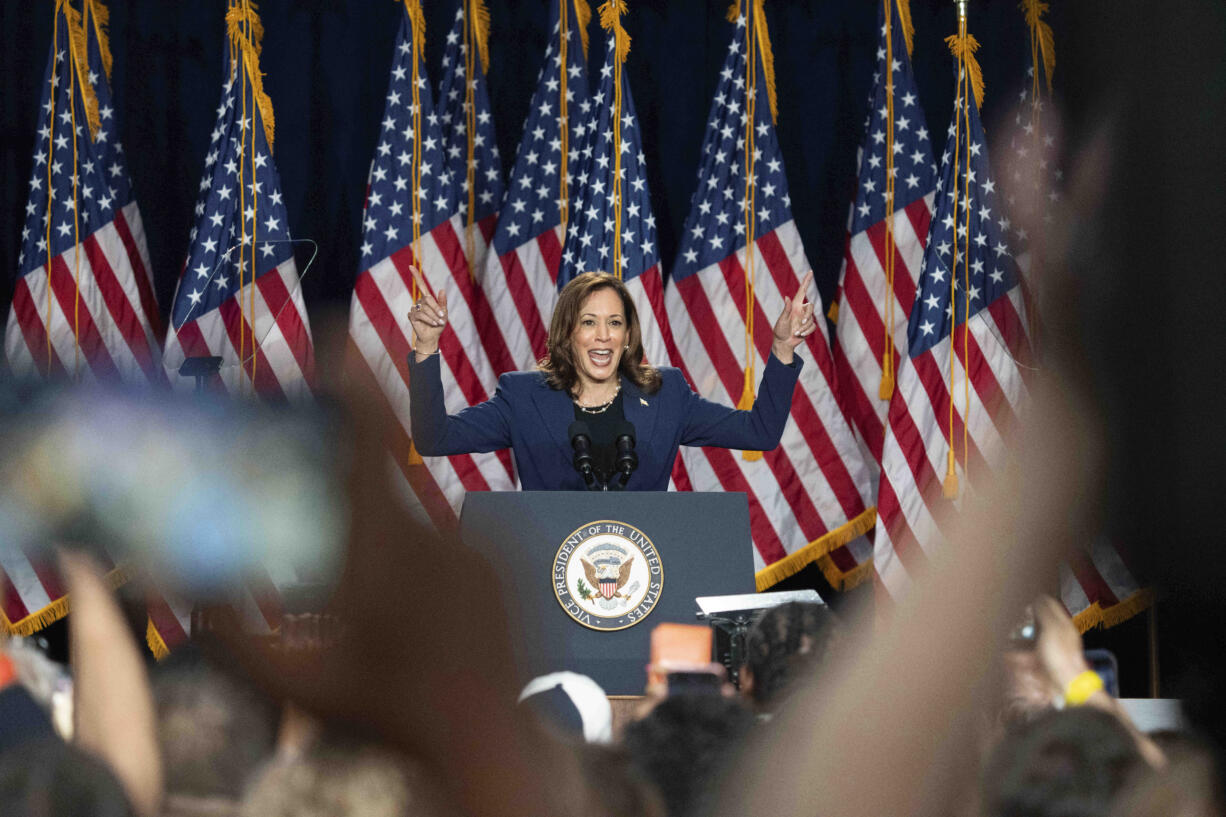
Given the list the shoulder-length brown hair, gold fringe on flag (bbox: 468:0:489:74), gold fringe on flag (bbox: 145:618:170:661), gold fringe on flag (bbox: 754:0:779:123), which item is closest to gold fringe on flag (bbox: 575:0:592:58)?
gold fringe on flag (bbox: 468:0:489:74)

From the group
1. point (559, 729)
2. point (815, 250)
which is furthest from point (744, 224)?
point (559, 729)

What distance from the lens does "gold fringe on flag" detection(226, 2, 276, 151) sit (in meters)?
5.21

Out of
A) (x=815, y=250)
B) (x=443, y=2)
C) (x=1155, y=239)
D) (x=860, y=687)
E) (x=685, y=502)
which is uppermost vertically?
(x=443, y=2)

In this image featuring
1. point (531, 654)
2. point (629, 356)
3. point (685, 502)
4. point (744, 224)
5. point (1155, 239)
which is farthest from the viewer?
point (744, 224)

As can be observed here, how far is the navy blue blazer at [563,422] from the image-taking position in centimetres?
272

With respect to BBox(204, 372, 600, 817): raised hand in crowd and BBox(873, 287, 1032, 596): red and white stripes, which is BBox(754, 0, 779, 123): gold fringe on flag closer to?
BBox(873, 287, 1032, 596): red and white stripes

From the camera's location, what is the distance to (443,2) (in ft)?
→ 19.3

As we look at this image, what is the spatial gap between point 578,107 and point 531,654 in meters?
5.29

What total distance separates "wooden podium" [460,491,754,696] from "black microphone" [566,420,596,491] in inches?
12.4

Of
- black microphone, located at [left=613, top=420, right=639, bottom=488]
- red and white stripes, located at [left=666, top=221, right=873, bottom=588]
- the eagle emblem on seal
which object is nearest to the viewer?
the eagle emblem on seal

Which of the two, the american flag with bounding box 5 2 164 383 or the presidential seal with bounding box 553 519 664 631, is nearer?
the presidential seal with bounding box 553 519 664 631

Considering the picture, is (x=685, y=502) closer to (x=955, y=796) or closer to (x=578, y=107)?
(x=955, y=796)

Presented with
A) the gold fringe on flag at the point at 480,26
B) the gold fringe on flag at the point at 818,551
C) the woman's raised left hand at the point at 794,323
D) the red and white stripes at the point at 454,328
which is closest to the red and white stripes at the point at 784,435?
the gold fringe on flag at the point at 818,551

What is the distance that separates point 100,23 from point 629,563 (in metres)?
4.57
